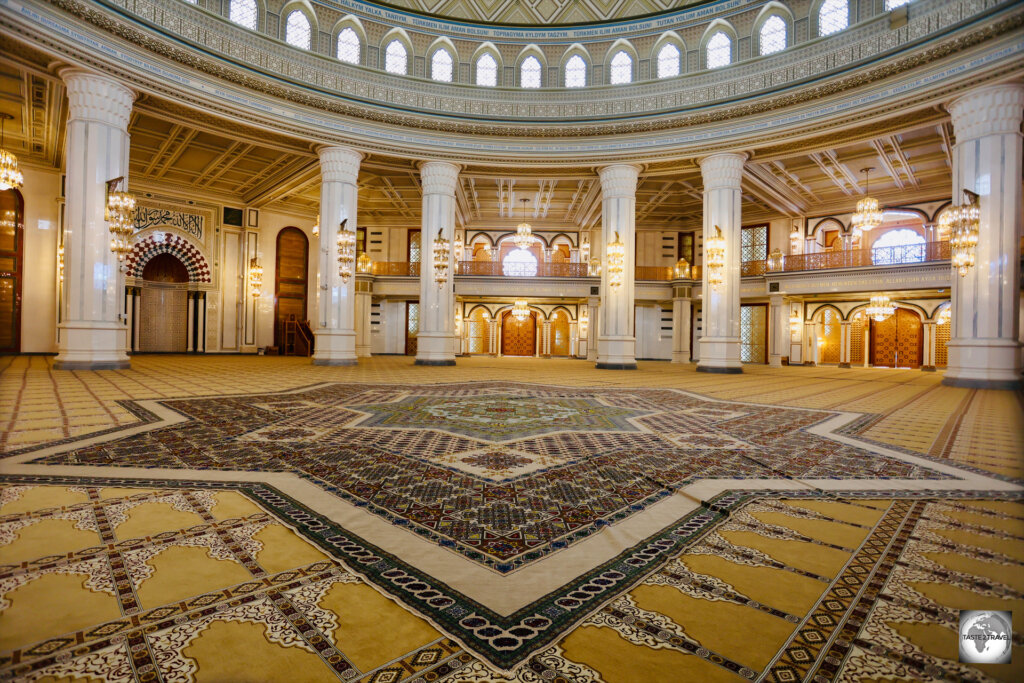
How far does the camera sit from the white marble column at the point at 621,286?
1202 cm

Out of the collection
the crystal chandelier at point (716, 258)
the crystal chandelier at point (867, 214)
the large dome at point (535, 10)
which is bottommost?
the crystal chandelier at point (716, 258)

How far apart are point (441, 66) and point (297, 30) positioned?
3.36 metres

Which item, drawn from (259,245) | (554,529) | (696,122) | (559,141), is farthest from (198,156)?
(554,529)

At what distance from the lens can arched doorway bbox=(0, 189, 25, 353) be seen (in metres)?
12.6

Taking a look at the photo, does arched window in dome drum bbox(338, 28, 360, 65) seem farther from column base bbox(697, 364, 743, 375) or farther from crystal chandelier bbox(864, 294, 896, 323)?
crystal chandelier bbox(864, 294, 896, 323)

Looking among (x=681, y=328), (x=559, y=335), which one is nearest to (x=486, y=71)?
(x=681, y=328)

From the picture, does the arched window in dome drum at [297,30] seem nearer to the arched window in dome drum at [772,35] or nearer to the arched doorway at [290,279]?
the arched doorway at [290,279]

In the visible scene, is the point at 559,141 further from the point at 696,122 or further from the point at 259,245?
the point at 259,245

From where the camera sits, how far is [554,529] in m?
1.85

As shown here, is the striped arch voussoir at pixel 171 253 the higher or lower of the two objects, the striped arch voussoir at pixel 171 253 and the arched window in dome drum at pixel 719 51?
the lower

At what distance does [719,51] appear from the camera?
11383 mm

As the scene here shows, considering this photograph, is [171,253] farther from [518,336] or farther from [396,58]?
[518,336]

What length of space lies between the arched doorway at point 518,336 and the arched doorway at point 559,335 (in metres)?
1.06

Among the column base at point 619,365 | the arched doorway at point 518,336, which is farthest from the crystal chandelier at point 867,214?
the arched doorway at point 518,336
